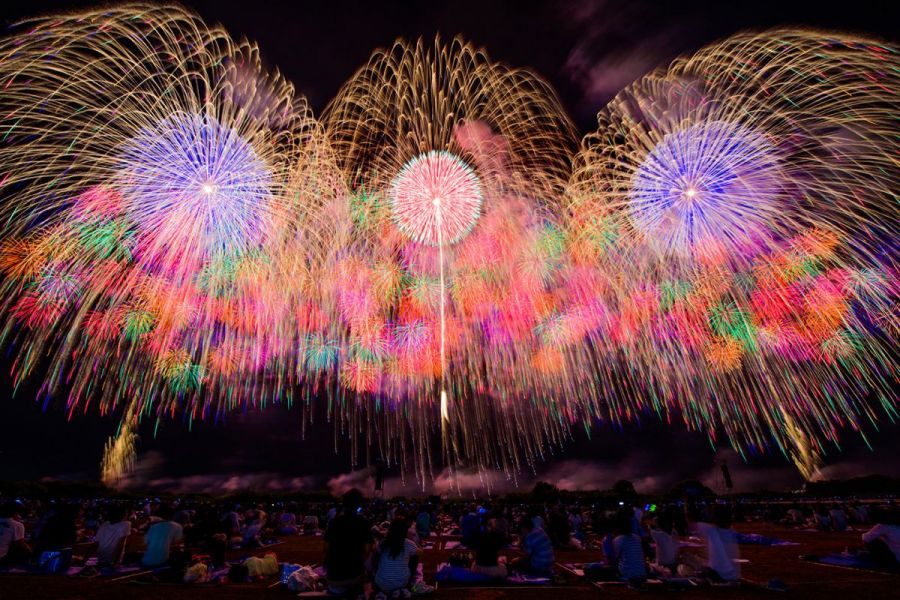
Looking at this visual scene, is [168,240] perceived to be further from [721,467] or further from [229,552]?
[721,467]

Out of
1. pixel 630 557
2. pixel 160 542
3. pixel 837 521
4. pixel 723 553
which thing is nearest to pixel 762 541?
pixel 837 521

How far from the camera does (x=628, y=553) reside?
33.5ft

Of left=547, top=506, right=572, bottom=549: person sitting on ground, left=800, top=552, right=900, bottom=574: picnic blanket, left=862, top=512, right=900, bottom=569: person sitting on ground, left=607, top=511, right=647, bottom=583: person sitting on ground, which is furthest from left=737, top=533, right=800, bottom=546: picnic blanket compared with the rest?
left=607, top=511, right=647, bottom=583: person sitting on ground

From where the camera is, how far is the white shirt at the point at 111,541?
1165cm

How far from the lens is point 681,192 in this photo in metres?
20.2

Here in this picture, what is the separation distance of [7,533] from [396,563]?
10302 mm

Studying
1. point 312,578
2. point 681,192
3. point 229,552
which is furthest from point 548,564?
point 681,192

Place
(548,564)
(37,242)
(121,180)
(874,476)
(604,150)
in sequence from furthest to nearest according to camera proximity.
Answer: (874,476)
(604,150)
(37,242)
(121,180)
(548,564)

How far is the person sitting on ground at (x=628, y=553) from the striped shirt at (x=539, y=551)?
1537mm

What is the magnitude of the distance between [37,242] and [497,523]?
72.6 feet

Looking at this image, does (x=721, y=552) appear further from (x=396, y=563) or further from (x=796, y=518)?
(x=796, y=518)

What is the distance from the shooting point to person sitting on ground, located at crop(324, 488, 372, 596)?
8828 millimetres

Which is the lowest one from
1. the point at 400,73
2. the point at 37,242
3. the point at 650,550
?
the point at 650,550

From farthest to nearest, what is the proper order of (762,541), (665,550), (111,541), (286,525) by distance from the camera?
(286,525)
(762,541)
(111,541)
(665,550)
